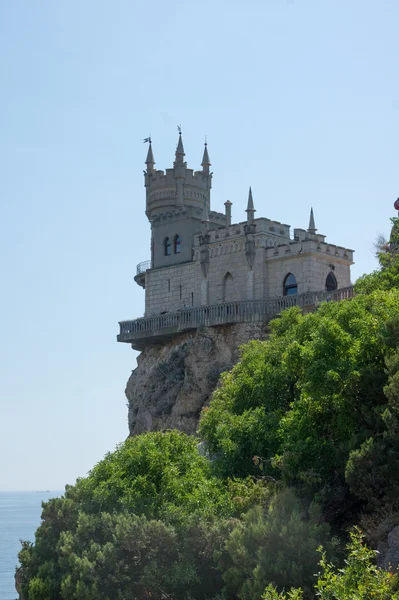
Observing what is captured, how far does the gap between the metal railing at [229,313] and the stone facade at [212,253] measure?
54.9 inches

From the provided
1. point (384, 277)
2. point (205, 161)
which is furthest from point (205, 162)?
point (384, 277)

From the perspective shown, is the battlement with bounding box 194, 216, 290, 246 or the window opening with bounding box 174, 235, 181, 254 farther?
the window opening with bounding box 174, 235, 181, 254

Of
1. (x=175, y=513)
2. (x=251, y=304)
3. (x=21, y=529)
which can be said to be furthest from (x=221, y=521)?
(x=21, y=529)

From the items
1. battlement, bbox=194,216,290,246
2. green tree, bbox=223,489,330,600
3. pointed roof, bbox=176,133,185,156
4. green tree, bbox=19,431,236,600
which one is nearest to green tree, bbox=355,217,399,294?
green tree, bbox=19,431,236,600

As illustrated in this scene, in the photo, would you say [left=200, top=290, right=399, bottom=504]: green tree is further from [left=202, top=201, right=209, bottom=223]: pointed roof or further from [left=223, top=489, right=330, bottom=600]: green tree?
[left=202, top=201, right=209, bottom=223]: pointed roof

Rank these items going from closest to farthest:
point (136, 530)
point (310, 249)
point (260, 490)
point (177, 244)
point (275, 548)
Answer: point (275, 548) → point (260, 490) → point (136, 530) → point (310, 249) → point (177, 244)

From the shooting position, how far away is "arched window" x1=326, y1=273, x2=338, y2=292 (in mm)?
52656

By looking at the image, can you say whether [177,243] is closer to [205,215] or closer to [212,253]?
[205,215]

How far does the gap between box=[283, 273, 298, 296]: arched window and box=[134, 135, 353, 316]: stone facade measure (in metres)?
0.08

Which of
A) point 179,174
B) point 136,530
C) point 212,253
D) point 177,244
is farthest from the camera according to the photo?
point 179,174

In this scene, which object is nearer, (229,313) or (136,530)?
(136,530)

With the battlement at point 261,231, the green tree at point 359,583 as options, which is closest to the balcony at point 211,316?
the battlement at point 261,231

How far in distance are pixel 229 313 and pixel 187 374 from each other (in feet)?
13.2

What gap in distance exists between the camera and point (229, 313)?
52.3 meters
